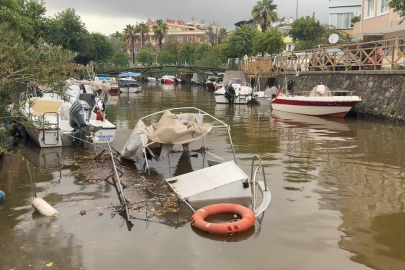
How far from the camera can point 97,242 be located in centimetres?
628

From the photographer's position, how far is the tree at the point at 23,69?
636 centimetres

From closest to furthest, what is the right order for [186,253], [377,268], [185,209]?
[377,268], [186,253], [185,209]

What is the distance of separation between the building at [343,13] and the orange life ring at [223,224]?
40916mm

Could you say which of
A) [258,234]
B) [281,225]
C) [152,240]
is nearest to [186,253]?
[152,240]

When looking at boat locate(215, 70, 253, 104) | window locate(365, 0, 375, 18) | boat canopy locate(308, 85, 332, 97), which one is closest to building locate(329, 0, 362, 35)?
window locate(365, 0, 375, 18)

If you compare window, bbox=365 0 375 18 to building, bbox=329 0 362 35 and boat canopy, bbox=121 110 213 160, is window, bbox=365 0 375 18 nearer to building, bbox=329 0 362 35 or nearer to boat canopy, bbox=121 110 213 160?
building, bbox=329 0 362 35

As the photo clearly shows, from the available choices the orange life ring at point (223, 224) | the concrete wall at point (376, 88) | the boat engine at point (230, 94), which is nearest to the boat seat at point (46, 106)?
the orange life ring at point (223, 224)

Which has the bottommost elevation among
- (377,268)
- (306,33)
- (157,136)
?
(377,268)

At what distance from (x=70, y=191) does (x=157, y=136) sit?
2.30 meters

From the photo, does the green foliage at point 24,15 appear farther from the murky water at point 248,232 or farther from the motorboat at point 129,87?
the motorboat at point 129,87

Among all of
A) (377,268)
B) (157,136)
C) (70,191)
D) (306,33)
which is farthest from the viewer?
(306,33)

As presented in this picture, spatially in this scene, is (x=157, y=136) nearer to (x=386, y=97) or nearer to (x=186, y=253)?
(x=186, y=253)

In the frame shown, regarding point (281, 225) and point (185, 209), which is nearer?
point (281, 225)

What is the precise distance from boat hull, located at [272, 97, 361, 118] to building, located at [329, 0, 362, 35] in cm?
2513
